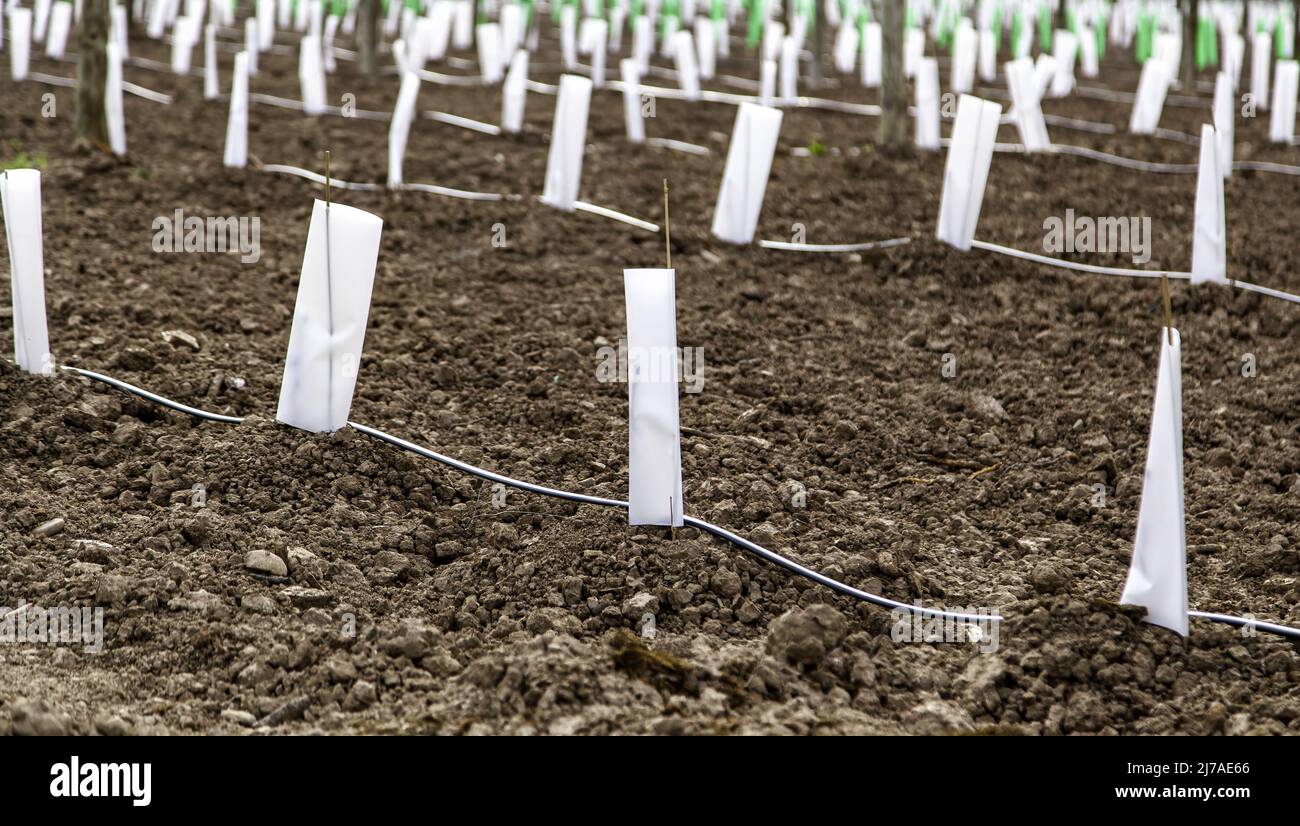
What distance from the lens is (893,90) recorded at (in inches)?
366

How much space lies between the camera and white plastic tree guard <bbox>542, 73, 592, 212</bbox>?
7754 millimetres

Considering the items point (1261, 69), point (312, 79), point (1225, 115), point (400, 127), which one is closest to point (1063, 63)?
point (1261, 69)

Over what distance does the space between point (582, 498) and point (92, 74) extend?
6.03 meters

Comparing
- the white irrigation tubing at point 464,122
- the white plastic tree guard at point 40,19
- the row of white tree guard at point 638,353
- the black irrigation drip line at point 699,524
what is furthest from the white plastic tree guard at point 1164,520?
the white plastic tree guard at point 40,19

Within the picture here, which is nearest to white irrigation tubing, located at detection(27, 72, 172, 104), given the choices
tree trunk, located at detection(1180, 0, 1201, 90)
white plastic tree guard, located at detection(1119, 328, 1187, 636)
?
white plastic tree guard, located at detection(1119, 328, 1187, 636)

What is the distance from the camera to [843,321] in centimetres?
613

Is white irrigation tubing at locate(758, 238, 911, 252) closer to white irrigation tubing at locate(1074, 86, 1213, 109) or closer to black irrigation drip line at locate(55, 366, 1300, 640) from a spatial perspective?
black irrigation drip line at locate(55, 366, 1300, 640)

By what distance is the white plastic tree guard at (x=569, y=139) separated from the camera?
25.4ft

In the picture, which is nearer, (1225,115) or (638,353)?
(638,353)

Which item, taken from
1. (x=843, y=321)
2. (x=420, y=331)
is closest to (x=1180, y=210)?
(x=843, y=321)

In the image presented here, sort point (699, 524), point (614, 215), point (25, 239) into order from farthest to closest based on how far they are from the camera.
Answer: point (614, 215)
point (25, 239)
point (699, 524)

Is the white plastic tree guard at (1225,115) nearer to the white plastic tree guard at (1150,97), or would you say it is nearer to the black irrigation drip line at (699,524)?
the white plastic tree guard at (1150,97)

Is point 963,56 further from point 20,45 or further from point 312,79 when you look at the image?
point 20,45

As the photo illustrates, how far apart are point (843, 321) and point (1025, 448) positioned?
150cm
